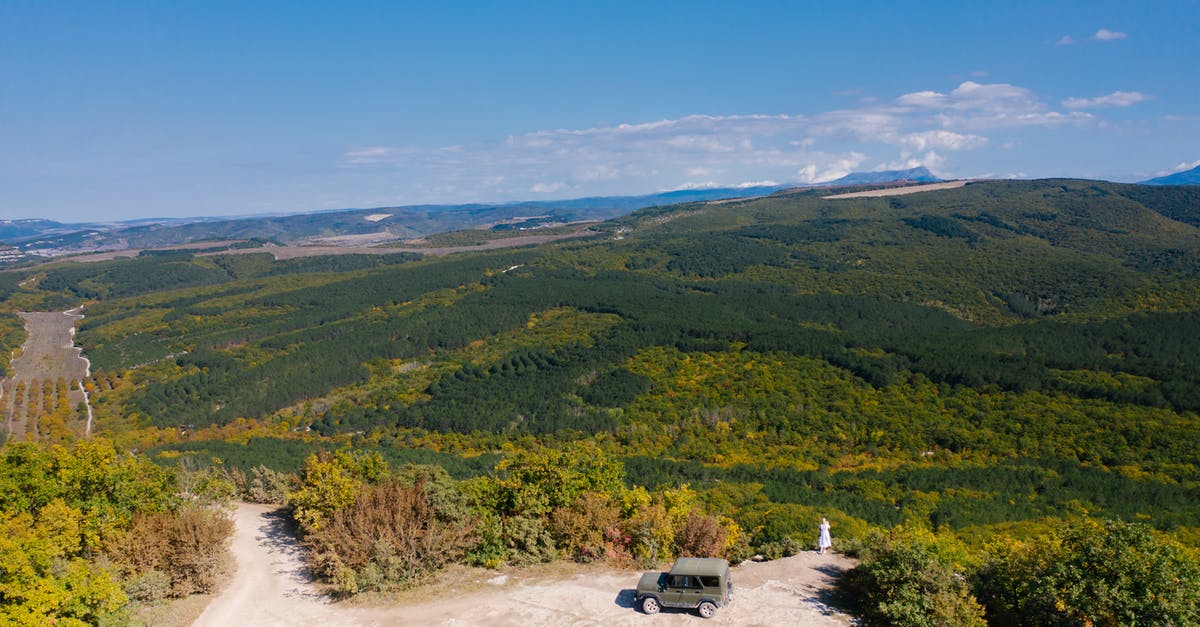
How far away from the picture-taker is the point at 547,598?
27.7m

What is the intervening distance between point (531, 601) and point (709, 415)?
6865 centimetres

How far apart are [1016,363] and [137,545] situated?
111m

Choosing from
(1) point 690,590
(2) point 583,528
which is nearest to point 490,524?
(2) point 583,528

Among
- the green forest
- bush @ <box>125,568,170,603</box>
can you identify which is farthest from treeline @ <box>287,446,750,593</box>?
bush @ <box>125,568,170,603</box>

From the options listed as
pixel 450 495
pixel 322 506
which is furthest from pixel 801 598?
pixel 322 506

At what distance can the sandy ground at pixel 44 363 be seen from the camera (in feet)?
392

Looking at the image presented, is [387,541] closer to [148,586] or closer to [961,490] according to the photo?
[148,586]

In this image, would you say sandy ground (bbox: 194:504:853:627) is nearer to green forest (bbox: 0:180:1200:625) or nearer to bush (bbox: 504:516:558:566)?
bush (bbox: 504:516:558:566)

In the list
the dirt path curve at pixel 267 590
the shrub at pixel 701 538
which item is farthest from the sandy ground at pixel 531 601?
the shrub at pixel 701 538

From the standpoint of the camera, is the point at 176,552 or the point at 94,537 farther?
the point at 94,537

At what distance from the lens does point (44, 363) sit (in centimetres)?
14875

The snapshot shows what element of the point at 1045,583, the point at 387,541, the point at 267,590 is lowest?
the point at 267,590

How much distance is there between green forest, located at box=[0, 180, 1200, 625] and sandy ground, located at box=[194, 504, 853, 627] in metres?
1.46

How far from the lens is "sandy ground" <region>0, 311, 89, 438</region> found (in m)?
119
